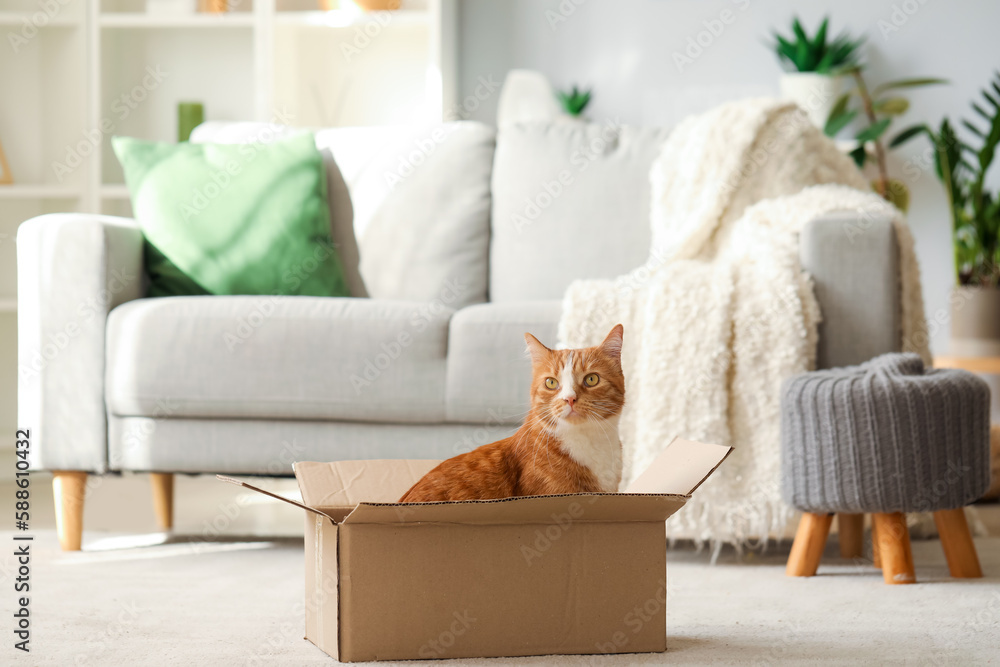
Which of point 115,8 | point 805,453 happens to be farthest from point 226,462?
point 115,8

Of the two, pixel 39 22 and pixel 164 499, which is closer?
pixel 164 499

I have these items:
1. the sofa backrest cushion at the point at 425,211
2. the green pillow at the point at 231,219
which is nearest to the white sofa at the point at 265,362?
the green pillow at the point at 231,219

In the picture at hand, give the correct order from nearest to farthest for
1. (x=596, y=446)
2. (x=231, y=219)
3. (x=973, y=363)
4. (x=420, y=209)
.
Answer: (x=596, y=446) < (x=231, y=219) < (x=420, y=209) < (x=973, y=363)

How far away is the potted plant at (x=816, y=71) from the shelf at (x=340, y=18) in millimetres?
1198

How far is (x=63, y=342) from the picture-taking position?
6.24ft

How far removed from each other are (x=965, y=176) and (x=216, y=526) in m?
2.61

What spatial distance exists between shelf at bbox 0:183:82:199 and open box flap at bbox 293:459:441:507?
88.3 inches

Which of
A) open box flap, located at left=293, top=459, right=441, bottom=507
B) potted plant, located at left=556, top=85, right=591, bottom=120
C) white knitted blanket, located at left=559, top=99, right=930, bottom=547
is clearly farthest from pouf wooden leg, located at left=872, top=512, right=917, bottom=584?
potted plant, located at left=556, top=85, right=591, bottom=120

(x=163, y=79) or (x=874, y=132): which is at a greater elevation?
(x=163, y=79)

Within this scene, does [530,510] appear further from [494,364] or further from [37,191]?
[37,191]

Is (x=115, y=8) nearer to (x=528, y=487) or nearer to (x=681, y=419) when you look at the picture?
(x=681, y=419)

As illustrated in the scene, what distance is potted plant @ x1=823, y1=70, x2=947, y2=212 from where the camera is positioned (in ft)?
10.3

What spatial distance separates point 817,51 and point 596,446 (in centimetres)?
247

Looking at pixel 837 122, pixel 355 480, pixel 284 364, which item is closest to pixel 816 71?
pixel 837 122
